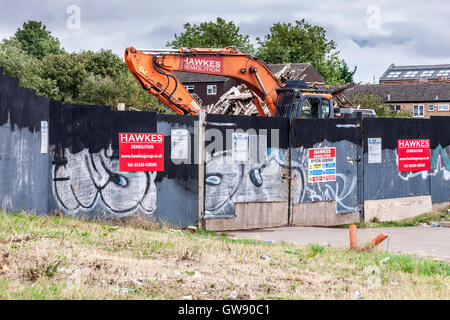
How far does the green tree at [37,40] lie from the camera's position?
99.9 meters

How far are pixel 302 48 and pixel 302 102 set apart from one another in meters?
67.7

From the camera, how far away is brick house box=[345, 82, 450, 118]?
76.8 metres

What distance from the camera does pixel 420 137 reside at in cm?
1767

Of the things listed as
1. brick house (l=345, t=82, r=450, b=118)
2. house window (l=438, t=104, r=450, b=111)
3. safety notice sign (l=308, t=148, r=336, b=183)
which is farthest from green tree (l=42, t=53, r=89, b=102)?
house window (l=438, t=104, r=450, b=111)

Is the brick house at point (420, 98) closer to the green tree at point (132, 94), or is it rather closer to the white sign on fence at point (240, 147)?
the green tree at point (132, 94)

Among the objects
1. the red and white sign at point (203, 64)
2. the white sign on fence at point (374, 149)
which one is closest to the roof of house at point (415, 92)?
the red and white sign at point (203, 64)

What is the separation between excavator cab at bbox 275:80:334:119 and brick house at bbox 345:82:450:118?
59.5m

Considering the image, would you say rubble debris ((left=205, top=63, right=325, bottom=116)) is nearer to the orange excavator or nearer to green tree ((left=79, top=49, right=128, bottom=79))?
the orange excavator

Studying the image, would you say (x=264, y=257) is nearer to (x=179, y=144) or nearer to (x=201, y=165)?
(x=201, y=165)

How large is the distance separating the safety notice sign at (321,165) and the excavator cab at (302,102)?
2.28 m

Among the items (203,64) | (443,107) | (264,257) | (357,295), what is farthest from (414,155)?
(443,107)
